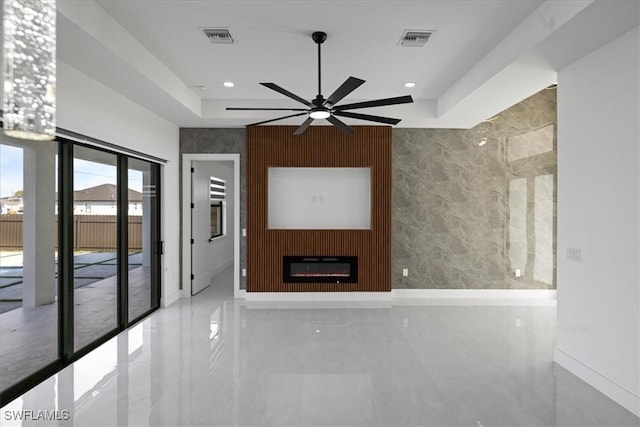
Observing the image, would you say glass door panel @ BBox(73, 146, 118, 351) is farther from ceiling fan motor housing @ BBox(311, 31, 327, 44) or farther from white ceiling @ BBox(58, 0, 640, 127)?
ceiling fan motor housing @ BBox(311, 31, 327, 44)

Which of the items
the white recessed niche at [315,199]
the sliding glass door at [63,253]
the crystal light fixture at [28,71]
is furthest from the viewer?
the white recessed niche at [315,199]

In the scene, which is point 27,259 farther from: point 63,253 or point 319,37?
point 319,37

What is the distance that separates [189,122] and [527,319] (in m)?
5.50

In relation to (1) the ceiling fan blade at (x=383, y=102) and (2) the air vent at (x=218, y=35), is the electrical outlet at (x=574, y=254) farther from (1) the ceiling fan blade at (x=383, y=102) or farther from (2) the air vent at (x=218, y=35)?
(2) the air vent at (x=218, y=35)

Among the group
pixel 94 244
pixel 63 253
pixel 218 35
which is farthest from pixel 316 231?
pixel 63 253

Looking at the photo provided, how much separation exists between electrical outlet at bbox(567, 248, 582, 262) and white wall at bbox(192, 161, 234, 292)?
521 cm

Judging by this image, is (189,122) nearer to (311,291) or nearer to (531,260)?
(311,291)

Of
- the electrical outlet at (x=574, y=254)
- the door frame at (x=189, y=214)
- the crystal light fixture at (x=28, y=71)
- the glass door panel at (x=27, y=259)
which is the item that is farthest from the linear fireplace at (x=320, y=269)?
the crystal light fixture at (x=28, y=71)

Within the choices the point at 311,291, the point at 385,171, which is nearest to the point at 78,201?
the point at 311,291

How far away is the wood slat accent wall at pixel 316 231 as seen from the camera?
578 cm

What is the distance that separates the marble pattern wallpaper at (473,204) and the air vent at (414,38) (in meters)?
2.50

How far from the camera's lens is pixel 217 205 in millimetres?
7992

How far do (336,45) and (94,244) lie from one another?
Result: 10.5 ft

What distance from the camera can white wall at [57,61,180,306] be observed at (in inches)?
128
